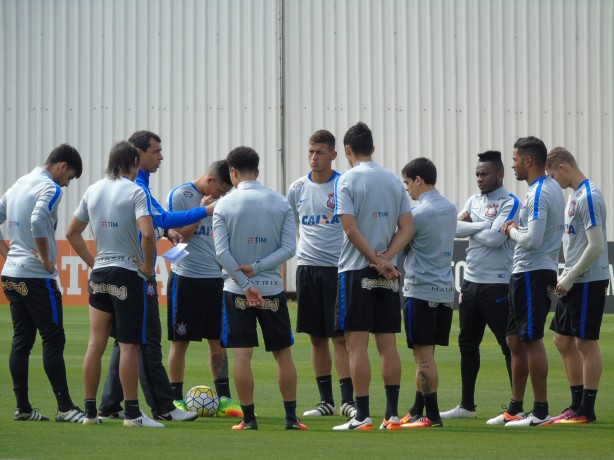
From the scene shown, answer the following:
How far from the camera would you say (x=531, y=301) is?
9344 mm

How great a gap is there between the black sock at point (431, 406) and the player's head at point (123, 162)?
2.78 metres

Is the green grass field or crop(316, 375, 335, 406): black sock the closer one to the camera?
the green grass field

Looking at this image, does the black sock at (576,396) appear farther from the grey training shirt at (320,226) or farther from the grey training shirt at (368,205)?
the grey training shirt at (320,226)

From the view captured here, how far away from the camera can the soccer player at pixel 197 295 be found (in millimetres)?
10297

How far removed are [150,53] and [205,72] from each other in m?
1.36

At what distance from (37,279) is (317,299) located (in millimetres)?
2437

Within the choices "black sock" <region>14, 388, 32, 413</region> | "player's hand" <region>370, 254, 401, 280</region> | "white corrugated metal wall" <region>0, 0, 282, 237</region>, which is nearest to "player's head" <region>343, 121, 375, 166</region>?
"player's hand" <region>370, 254, 401, 280</region>

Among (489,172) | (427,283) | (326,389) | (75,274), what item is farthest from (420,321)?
(75,274)

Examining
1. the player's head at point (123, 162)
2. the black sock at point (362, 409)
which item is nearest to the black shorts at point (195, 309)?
the player's head at point (123, 162)

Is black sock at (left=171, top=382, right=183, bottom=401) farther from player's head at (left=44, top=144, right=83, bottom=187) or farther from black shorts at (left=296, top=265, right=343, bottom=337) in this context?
player's head at (left=44, top=144, right=83, bottom=187)

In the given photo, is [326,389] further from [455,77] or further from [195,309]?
[455,77]

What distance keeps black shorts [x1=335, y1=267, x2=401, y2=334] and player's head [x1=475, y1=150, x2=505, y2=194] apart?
157 centimetres

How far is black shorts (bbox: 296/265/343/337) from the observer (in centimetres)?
1047

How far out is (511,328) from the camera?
31.4ft
